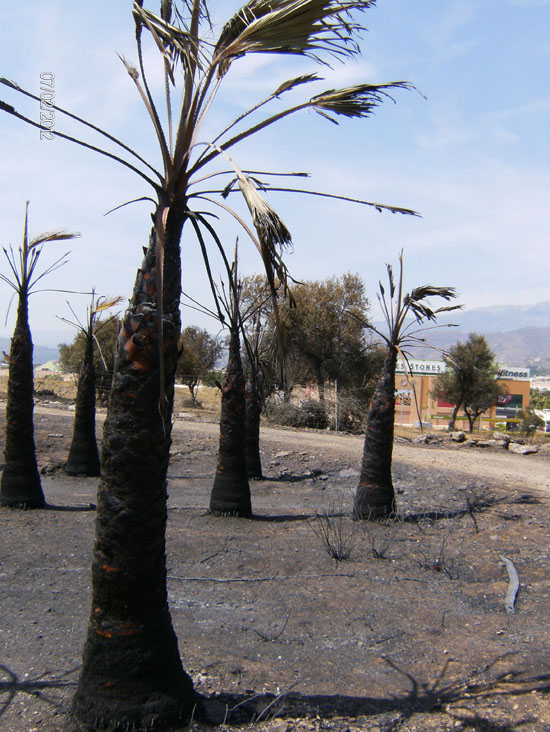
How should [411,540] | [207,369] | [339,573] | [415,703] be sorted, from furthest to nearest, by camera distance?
1. [207,369]
2. [411,540]
3. [339,573]
4. [415,703]

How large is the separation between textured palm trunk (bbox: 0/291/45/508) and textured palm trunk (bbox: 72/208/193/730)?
6317mm

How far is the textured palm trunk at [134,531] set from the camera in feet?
10.6

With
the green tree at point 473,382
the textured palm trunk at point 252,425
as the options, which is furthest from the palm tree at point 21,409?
the green tree at point 473,382

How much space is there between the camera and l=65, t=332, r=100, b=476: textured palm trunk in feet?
40.3

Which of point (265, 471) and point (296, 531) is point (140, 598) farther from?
point (265, 471)

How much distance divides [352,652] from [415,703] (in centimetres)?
89

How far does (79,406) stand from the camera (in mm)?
12281

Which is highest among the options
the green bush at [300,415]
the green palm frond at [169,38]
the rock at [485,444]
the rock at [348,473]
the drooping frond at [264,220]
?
the green palm frond at [169,38]

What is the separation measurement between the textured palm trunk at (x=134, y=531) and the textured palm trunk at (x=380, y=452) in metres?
5.79

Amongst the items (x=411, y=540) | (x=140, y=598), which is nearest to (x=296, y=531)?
(x=411, y=540)

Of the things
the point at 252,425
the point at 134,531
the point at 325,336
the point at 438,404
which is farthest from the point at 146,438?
the point at 438,404

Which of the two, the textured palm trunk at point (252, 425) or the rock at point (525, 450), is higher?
the textured palm trunk at point (252, 425)

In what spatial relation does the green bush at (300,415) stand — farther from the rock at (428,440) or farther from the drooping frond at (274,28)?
the drooping frond at (274,28)

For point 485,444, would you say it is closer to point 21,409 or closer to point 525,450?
point 525,450
